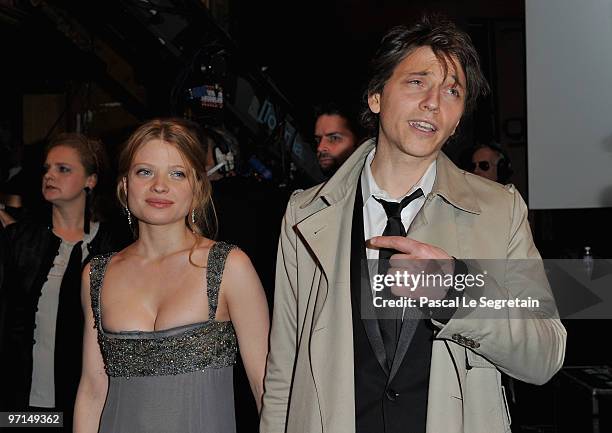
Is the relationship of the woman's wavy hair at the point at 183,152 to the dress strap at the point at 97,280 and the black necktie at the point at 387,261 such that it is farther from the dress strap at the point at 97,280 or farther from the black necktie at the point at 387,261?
the black necktie at the point at 387,261

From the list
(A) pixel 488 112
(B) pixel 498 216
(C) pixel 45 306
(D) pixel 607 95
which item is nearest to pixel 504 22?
(A) pixel 488 112

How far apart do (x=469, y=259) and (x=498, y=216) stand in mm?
127

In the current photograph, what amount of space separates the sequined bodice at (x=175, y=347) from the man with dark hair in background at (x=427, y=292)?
0.28 meters

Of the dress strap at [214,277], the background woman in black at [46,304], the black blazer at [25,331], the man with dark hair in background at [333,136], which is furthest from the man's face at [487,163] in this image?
the dress strap at [214,277]

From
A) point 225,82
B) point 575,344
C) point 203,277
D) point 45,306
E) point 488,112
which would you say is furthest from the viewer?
point 488,112

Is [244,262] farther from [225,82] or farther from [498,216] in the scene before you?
[225,82]

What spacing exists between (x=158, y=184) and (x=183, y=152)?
0.39ft

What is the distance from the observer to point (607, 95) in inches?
125

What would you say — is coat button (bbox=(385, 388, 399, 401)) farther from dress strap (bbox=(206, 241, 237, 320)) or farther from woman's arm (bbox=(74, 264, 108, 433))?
woman's arm (bbox=(74, 264, 108, 433))

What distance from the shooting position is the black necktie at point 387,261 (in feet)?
5.30

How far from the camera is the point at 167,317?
2033mm

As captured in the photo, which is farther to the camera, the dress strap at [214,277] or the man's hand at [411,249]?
the dress strap at [214,277]

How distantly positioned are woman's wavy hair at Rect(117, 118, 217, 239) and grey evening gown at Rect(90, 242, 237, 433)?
0.23 m

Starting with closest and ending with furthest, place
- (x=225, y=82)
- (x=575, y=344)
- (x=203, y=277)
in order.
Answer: (x=203, y=277)
(x=575, y=344)
(x=225, y=82)
